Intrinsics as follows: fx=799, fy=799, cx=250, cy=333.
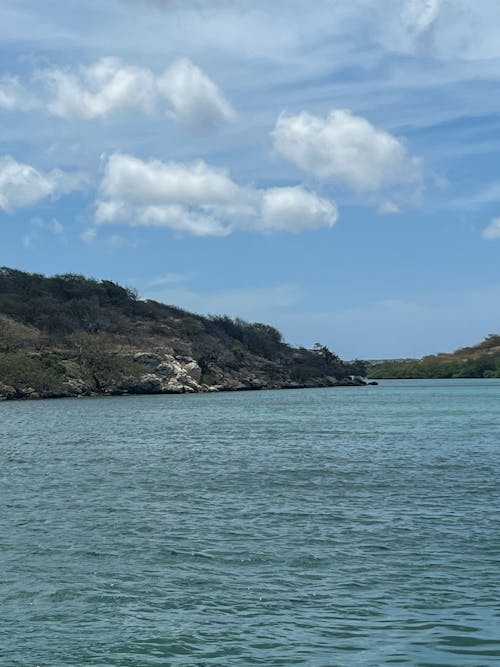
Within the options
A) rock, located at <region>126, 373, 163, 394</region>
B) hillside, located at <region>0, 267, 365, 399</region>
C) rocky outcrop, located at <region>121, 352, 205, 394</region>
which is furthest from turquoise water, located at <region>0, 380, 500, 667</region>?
rocky outcrop, located at <region>121, 352, 205, 394</region>

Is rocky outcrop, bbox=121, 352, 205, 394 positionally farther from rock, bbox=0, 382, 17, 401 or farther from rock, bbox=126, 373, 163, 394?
rock, bbox=0, 382, 17, 401

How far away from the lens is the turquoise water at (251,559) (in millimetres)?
A: 15836

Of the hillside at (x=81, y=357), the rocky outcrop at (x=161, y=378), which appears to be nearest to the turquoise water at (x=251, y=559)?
the hillside at (x=81, y=357)

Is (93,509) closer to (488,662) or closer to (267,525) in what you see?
(267,525)

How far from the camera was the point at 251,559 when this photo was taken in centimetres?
2266

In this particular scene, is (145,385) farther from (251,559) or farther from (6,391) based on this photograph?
(251,559)

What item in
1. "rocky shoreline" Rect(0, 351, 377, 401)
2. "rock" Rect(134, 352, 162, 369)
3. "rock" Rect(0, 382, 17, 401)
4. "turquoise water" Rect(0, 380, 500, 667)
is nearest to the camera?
"turquoise water" Rect(0, 380, 500, 667)

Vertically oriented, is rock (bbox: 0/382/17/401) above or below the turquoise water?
above

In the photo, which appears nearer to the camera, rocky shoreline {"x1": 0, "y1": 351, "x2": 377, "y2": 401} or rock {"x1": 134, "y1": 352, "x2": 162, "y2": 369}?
rocky shoreline {"x1": 0, "y1": 351, "x2": 377, "y2": 401}

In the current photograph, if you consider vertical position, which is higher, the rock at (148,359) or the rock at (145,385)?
the rock at (148,359)

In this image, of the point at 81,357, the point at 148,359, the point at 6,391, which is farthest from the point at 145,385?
the point at 6,391

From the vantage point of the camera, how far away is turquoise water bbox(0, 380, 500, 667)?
15.8 metres

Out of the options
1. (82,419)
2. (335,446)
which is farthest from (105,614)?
(82,419)

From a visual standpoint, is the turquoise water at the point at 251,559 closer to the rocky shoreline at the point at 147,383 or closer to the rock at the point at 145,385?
the rocky shoreline at the point at 147,383
